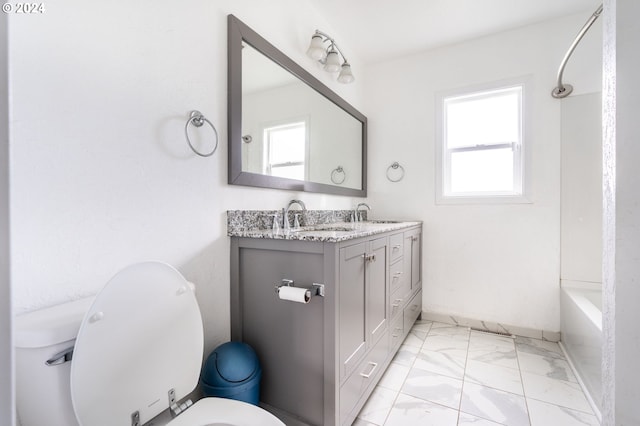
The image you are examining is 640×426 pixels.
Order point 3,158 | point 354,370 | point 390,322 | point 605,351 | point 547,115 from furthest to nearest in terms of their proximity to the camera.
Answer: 1. point 547,115
2. point 390,322
3. point 354,370
4. point 605,351
5. point 3,158

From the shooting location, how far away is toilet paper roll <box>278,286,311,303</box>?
3.67ft

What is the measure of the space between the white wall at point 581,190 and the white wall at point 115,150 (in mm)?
2467

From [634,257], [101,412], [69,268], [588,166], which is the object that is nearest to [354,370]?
[101,412]

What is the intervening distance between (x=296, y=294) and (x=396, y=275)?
102cm

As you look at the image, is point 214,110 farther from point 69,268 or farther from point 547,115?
point 547,115

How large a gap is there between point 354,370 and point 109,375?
39.1 inches

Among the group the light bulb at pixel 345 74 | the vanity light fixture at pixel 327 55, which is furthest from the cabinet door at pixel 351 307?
the light bulb at pixel 345 74

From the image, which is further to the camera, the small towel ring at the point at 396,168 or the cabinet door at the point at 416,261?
the small towel ring at the point at 396,168

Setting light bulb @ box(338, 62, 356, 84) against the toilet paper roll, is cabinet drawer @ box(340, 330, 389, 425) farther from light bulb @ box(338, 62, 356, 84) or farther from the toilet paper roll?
light bulb @ box(338, 62, 356, 84)

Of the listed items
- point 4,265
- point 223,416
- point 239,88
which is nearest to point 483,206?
point 239,88

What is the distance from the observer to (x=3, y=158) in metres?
0.32

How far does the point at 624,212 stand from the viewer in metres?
0.72

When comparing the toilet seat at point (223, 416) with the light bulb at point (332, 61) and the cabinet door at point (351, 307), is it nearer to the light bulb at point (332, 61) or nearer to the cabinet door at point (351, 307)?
the cabinet door at point (351, 307)

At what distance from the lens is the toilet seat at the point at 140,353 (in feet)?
2.28
